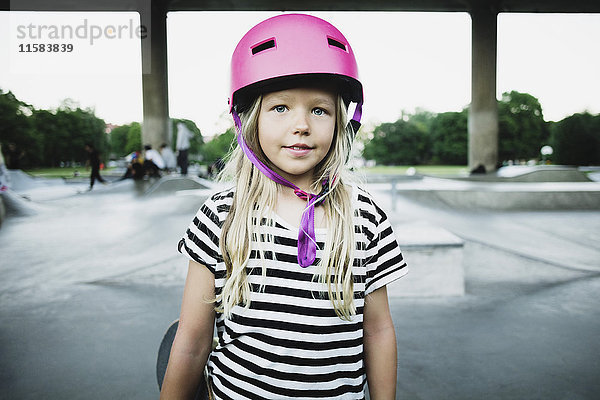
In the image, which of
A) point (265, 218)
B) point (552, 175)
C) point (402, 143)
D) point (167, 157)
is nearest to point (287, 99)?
point (265, 218)


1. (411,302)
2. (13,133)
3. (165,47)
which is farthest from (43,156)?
(411,302)

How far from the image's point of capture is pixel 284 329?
4.03 feet

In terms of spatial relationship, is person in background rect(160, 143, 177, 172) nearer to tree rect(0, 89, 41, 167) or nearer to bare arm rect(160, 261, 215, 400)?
bare arm rect(160, 261, 215, 400)

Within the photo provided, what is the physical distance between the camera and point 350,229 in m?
1.33

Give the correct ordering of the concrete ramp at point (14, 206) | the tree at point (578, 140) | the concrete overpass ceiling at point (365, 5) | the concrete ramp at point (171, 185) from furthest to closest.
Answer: the tree at point (578, 140) < the concrete overpass ceiling at point (365, 5) < the concrete ramp at point (171, 185) < the concrete ramp at point (14, 206)

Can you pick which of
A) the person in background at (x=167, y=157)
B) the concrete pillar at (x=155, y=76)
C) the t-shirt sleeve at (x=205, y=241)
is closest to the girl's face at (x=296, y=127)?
the t-shirt sleeve at (x=205, y=241)

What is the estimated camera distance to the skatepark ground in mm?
2875

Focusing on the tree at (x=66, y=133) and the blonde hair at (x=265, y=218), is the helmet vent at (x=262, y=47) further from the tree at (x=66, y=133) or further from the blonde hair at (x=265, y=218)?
the tree at (x=66, y=133)

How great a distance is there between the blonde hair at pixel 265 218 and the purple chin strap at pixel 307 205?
3 centimetres

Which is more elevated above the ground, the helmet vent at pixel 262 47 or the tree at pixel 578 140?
the tree at pixel 578 140

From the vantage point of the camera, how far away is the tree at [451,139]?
76.0 metres

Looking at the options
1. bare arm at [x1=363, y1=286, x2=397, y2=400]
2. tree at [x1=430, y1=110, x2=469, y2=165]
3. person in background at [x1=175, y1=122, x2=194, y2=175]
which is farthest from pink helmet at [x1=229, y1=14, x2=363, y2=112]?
tree at [x1=430, y1=110, x2=469, y2=165]

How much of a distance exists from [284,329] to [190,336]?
0.31 meters

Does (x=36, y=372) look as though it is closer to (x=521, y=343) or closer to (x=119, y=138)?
(x=521, y=343)
